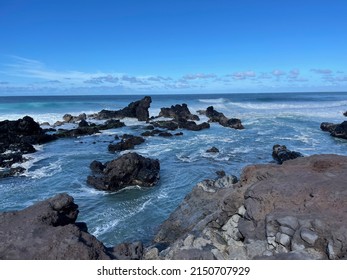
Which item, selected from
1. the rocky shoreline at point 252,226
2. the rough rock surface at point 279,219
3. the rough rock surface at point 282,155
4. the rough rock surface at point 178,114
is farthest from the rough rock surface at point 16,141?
the rough rock surface at point 178,114

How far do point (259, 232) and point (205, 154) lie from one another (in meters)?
20.2

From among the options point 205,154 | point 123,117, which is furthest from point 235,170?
point 123,117

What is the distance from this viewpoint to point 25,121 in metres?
40.1

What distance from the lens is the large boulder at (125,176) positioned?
20.2 meters

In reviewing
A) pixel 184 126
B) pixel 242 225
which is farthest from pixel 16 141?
pixel 242 225

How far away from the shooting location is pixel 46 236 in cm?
803

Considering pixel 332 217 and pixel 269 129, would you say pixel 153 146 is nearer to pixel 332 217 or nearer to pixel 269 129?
pixel 269 129

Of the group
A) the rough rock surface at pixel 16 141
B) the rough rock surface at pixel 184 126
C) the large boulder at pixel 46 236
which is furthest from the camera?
the rough rock surface at pixel 184 126

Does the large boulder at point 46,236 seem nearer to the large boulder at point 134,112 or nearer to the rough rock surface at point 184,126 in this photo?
the rough rock surface at point 184,126

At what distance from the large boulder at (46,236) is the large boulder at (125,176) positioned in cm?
1045

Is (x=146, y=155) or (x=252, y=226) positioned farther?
(x=146, y=155)

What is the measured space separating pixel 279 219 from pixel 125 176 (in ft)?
44.6

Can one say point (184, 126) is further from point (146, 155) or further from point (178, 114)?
point (146, 155)

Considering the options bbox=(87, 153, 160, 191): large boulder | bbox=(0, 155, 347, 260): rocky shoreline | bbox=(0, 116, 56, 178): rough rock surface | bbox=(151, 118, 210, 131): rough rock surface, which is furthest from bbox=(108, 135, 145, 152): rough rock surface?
bbox=(0, 155, 347, 260): rocky shoreline
